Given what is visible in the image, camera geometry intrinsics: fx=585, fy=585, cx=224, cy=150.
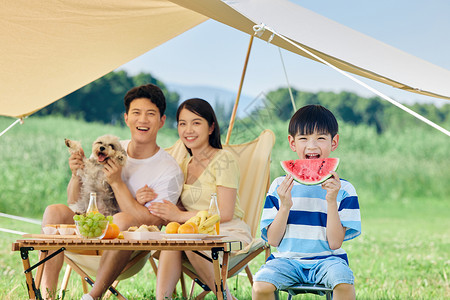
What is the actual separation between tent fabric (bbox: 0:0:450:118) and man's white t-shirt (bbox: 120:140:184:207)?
3.25ft

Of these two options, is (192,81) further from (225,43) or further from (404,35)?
(404,35)

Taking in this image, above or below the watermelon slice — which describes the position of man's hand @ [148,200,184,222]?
above

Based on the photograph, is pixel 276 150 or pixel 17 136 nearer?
pixel 276 150

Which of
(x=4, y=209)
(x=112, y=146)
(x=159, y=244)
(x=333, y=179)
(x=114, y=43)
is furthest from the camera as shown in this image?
(x=4, y=209)

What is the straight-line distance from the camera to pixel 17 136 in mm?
14820

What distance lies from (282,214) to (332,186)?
0.82 ft

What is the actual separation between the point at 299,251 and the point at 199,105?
1487 millimetres

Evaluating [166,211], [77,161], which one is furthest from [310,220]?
[77,161]

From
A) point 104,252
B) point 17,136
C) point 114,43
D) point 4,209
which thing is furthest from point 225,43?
point 104,252

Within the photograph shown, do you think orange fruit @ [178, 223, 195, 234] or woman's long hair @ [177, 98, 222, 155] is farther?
woman's long hair @ [177, 98, 222, 155]

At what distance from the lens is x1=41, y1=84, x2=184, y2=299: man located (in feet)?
11.3

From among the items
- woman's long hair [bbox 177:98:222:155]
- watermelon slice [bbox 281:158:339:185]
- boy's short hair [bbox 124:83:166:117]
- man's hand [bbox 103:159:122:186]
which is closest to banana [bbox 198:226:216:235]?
watermelon slice [bbox 281:158:339:185]

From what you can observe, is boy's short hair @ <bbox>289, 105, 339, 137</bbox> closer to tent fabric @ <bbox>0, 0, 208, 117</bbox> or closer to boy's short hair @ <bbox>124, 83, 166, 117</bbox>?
boy's short hair @ <bbox>124, 83, 166, 117</bbox>

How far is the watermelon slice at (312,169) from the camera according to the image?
2.49 meters
